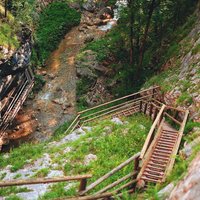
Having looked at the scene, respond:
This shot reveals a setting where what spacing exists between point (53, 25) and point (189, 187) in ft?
111

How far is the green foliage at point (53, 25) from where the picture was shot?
3494 cm

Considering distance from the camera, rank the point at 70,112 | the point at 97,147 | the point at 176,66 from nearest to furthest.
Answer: the point at 97,147
the point at 176,66
the point at 70,112

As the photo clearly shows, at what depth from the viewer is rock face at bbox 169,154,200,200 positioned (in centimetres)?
650

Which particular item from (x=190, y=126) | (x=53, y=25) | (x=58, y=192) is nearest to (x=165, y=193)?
(x=58, y=192)

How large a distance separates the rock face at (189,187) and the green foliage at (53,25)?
27.1 meters

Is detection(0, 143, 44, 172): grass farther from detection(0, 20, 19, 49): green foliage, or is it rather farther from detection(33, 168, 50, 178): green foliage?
detection(0, 20, 19, 49): green foliage

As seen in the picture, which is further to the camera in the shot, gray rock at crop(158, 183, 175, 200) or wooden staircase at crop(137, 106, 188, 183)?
wooden staircase at crop(137, 106, 188, 183)

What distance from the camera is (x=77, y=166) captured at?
42.5ft

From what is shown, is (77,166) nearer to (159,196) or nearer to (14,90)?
(159,196)

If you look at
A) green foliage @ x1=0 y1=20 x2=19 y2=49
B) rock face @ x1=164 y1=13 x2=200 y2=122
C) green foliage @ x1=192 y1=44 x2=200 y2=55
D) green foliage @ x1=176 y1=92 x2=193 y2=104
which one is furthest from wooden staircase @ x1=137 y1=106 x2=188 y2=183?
green foliage @ x1=0 y1=20 x2=19 y2=49

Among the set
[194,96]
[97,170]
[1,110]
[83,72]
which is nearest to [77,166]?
[97,170]

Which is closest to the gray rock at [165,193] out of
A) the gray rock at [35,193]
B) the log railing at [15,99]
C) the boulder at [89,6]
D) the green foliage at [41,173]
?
the gray rock at [35,193]

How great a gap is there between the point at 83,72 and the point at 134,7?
8932 mm

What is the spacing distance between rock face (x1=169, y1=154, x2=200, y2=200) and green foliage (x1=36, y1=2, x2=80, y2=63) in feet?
89.0
